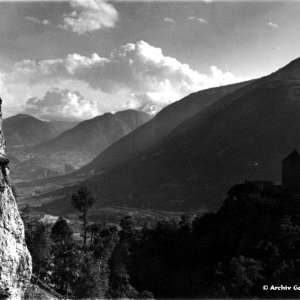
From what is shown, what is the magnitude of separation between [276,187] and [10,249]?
74.4 metres

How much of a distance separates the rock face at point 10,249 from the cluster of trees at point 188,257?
3026cm

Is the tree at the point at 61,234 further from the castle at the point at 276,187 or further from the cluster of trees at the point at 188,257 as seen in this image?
the castle at the point at 276,187

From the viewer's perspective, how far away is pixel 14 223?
14969mm

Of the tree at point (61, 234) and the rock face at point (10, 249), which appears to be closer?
the rock face at point (10, 249)

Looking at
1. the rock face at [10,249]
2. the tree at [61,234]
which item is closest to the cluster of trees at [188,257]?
the tree at [61,234]

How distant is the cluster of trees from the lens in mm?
50594

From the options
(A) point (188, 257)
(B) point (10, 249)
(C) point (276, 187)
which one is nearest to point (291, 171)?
(C) point (276, 187)

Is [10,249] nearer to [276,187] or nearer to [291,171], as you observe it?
[276,187]

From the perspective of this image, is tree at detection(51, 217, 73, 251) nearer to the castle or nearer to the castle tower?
the castle

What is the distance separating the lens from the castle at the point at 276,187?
256 ft

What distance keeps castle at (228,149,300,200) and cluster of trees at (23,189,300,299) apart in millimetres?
2266

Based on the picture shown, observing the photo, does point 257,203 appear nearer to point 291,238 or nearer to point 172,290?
point 291,238

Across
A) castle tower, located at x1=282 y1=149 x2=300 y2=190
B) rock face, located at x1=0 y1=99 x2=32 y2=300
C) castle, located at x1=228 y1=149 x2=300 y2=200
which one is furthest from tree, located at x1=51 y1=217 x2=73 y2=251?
rock face, located at x1=0 y1=99 x2=32 y2=300

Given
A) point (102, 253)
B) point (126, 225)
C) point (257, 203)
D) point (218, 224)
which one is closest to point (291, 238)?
point (257, 203)
